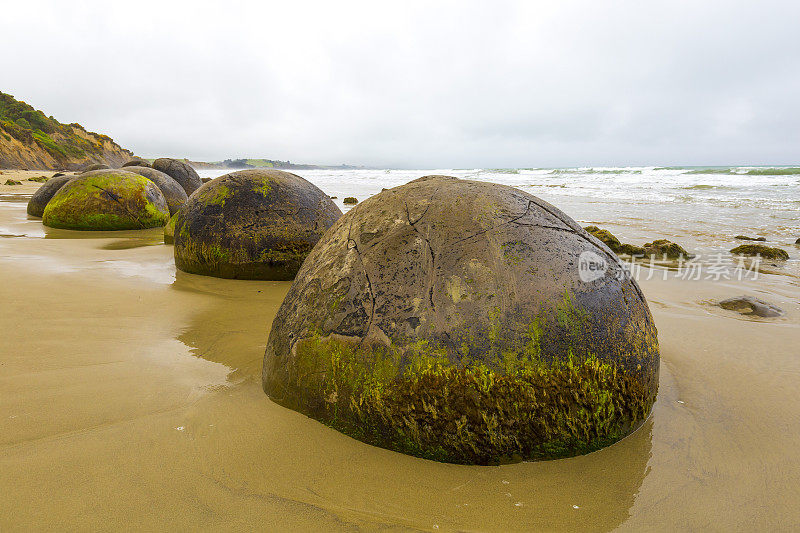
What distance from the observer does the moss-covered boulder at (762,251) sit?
19.3 feet

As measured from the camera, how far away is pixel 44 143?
37.3 m

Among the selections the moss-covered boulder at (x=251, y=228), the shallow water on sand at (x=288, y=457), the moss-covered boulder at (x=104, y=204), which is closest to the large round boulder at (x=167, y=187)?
the moss-covered boulder at (x=104, y=204)

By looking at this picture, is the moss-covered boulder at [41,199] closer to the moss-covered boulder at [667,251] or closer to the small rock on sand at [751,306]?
the moss-covered boulder at [667,251]

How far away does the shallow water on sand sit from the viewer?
1473 millimetres

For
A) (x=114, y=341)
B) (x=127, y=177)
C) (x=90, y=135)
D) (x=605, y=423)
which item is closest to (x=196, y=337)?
(x=114, y=341)

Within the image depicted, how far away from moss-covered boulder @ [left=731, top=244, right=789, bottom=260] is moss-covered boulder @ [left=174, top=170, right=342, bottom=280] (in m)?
5.18

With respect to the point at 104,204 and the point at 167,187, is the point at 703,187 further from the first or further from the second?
the point at 104,204

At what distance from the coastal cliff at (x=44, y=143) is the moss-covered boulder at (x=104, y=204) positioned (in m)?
32.7

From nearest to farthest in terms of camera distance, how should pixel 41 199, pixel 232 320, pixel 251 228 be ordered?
pixel 232 320 → pixel 251 228 → pixel 41 199

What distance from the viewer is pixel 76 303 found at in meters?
3.52

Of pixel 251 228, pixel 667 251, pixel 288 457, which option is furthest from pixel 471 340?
pixel 667 251

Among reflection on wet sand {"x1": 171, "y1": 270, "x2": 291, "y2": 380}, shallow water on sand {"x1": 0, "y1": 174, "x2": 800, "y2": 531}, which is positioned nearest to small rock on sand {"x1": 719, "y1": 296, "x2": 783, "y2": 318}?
shallow water on sand {"x1": 0, "y1": 174, "x2": 800, "y2": 531}

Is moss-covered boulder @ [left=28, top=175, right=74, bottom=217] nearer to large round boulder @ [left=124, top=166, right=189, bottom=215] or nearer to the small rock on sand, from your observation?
large round boulder @ [left=124, top=166, right=189, bottom=215]

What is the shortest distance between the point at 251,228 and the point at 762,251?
6.02m
